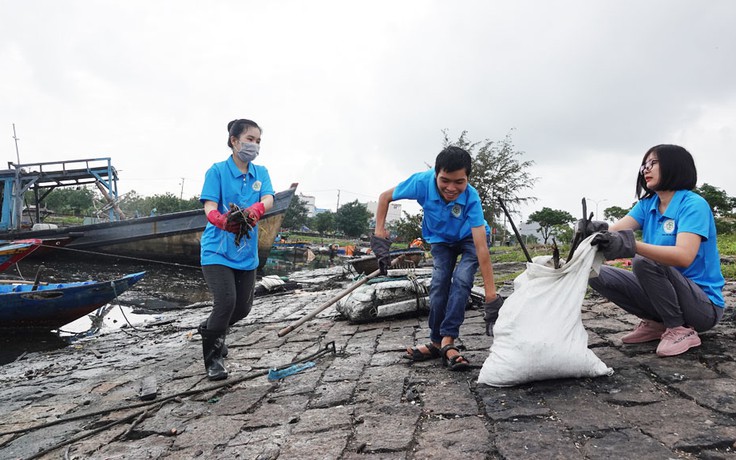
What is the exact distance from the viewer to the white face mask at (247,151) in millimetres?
3037

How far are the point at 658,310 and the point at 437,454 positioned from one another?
165 cm

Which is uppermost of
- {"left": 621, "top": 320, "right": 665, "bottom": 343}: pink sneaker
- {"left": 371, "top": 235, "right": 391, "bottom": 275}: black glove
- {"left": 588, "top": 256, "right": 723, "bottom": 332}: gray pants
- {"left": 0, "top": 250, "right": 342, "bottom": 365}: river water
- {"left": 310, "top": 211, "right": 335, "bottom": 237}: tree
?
{"left": 310, "top": 211, "right": 335, "bottom": 237}: tree

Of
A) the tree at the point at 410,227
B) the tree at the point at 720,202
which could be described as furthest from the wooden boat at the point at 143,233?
the tree at the point at 720,202

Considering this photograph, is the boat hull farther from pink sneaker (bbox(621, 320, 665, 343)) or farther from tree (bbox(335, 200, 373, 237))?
tree (bbox(335, 200, 373, 237))

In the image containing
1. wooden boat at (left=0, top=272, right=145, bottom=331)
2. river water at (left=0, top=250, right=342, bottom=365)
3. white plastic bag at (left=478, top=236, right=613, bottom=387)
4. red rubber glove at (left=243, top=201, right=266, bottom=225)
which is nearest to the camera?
white plastic bag at (left=478, top=236, right=613, bottom=387)

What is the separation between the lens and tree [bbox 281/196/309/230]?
186 feet

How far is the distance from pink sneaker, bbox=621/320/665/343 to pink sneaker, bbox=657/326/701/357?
20 centimetres

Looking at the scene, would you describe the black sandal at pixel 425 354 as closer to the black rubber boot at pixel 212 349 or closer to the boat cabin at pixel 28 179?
the black rubber boot at pixel 212 349

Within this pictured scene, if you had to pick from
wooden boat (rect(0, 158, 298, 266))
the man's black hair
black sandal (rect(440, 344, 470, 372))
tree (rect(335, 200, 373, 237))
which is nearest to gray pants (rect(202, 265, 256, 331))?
black sandal (rect(440, 344, 470, 372))

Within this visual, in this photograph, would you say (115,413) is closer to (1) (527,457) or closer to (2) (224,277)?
(2) (224,277)

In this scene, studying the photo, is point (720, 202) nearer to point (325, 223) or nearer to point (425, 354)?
point (425, 354)

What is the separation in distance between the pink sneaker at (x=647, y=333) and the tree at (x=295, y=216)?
5457 cm

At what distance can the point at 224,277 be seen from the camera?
2867mm

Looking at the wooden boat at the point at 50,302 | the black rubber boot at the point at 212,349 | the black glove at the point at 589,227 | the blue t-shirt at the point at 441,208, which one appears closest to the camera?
the black glove at the point at 589,227
